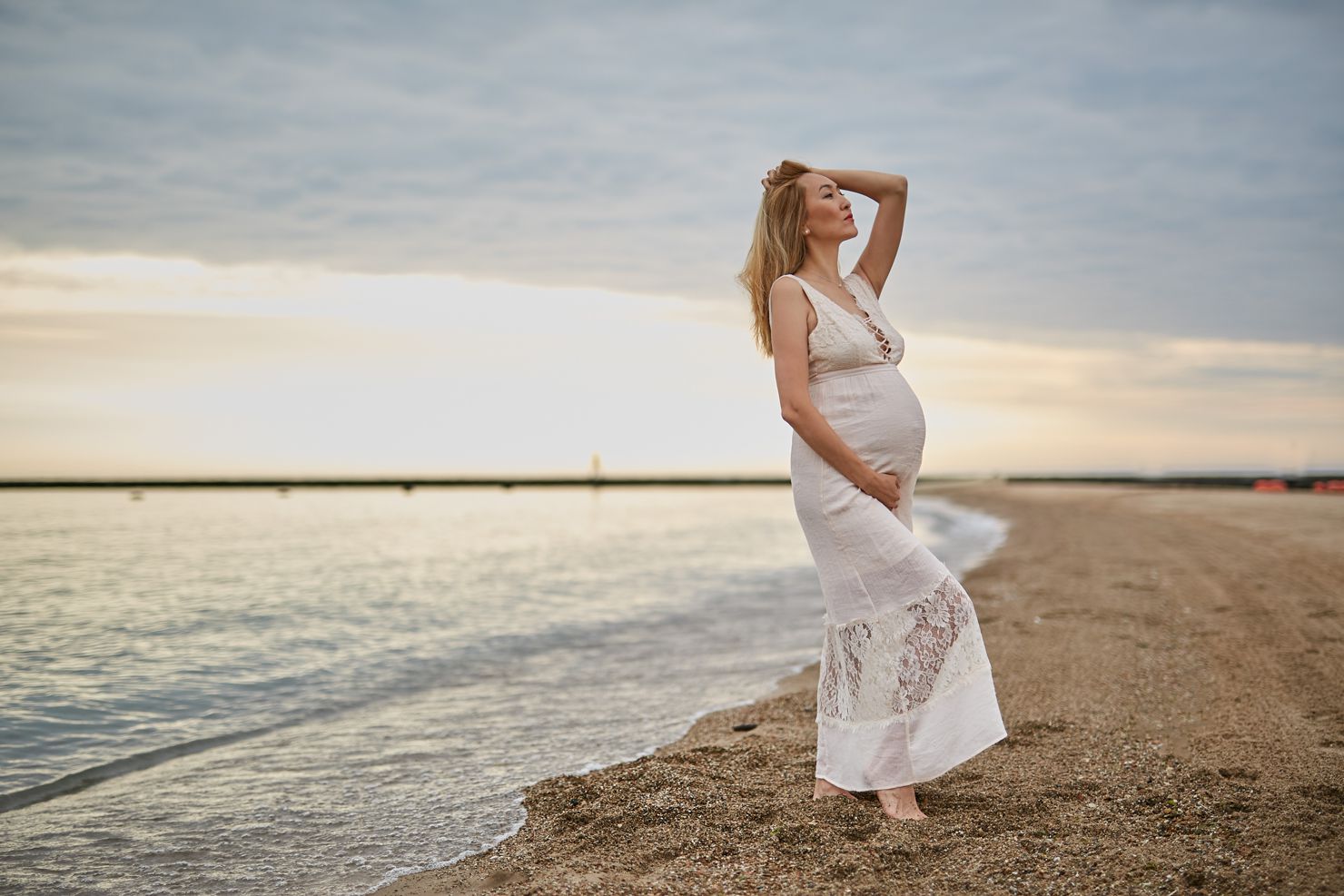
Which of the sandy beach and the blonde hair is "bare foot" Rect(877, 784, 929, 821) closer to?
the sandy beach

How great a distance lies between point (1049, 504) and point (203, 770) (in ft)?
119

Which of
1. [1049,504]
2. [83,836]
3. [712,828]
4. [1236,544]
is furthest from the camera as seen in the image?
[1049,504]

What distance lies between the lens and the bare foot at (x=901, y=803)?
3475 mm

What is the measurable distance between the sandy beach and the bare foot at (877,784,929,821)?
7cm

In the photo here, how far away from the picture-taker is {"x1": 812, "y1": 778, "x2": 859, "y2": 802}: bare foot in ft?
12.1

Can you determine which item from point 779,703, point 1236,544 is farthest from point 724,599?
point 1236,544

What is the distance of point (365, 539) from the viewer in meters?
25.2

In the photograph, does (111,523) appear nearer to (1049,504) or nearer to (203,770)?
(203,770)

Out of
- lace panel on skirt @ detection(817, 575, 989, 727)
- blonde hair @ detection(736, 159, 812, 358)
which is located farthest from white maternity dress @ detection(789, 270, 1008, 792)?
blonde hair @ detection(736, 159, 812, 358)

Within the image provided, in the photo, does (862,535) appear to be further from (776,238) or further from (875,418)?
(776,238)

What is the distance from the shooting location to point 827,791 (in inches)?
146

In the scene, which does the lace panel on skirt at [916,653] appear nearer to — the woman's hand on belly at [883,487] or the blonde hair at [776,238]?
the woman's hand on belly at [883,487]

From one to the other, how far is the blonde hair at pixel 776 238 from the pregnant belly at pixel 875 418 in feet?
1.19

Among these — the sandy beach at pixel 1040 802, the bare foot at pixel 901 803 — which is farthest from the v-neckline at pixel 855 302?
the sandy beach at pixel 1040 802
